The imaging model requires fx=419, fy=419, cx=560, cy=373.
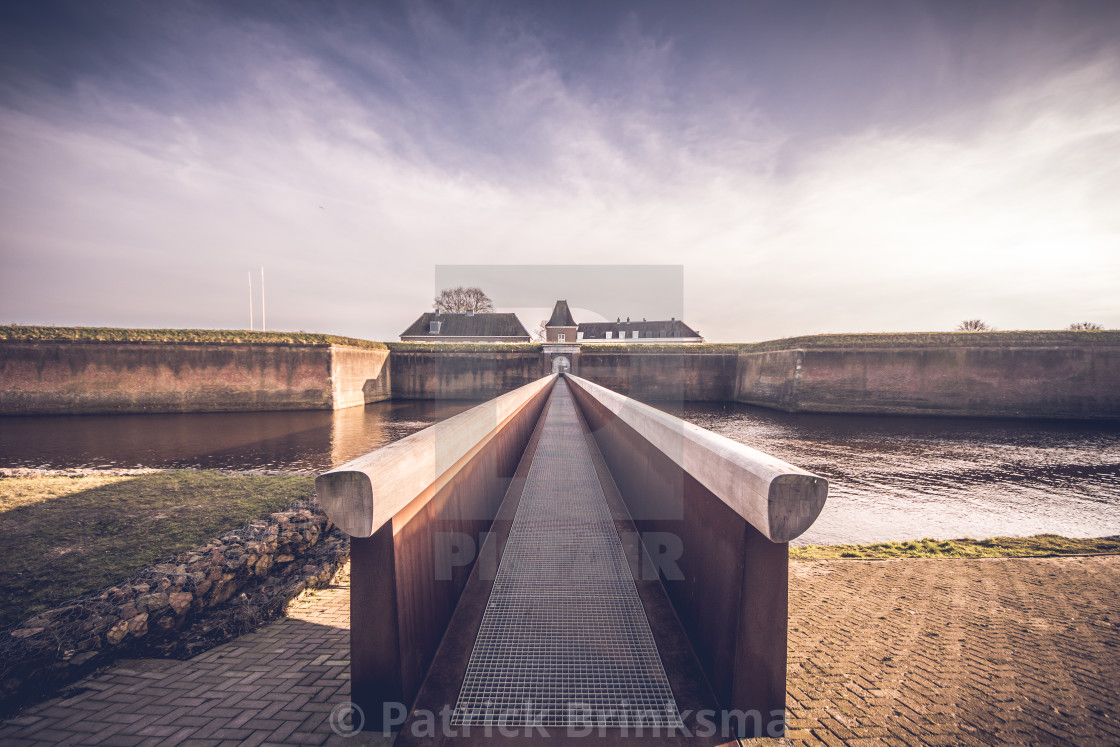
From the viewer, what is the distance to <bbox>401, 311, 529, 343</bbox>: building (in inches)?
1809

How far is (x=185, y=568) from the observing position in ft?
10.7

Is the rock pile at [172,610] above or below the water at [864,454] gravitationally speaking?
above

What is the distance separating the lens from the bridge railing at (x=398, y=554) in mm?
1309

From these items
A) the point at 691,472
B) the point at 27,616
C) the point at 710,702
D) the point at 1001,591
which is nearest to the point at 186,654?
the point at 27,616

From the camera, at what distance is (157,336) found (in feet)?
68.1

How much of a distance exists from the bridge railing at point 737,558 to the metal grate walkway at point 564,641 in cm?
29

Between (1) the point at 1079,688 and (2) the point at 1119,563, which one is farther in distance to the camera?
(2) the point at 1119,563

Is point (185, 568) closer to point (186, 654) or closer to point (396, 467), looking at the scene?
point (186, 654)

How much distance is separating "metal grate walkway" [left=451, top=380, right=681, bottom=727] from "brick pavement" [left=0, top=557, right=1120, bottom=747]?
0.51 meters

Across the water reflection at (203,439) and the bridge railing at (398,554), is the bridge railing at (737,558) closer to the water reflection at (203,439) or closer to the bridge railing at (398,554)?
the bridge railing at (398,554)

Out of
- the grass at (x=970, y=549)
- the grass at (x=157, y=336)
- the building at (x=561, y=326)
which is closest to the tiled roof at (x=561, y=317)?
the building at (x=561, y=326)

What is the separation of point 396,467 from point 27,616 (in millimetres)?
3546

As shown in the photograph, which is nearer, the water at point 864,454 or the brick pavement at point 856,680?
the brick pavement at point 856,680

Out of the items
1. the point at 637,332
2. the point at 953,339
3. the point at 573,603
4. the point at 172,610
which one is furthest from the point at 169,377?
the point at 637,332
